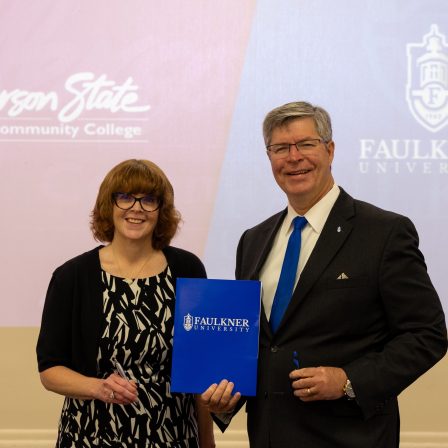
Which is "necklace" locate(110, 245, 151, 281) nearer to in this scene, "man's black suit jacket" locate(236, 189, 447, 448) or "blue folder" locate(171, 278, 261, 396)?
"blue folder" locate(171, 278, 261, 396)

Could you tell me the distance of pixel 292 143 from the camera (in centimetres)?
206

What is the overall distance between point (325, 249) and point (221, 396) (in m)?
0.48

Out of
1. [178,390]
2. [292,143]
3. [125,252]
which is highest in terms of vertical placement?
[292,143]

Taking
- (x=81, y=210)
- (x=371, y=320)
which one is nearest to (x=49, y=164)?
(x=81, y=210)

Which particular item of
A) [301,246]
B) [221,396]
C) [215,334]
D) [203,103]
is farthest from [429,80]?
[221,396]

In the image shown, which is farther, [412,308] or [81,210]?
[81,210]

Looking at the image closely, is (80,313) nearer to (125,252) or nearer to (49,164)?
(125,252)

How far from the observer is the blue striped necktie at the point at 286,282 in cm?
199

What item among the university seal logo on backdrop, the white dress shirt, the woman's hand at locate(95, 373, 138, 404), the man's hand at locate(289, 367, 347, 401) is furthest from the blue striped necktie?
the university seal logo on backdrop

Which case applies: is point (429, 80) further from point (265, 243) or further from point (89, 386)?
point (89, 386)

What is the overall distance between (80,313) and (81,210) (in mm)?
1622

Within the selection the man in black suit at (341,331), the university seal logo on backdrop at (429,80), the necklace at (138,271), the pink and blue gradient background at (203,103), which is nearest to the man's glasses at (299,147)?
the man in black suit at (341,331)

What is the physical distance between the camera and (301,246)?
2057 mm

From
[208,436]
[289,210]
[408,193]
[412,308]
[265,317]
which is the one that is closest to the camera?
[412,308]
